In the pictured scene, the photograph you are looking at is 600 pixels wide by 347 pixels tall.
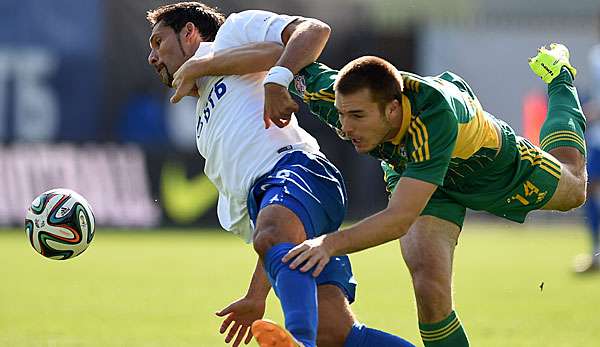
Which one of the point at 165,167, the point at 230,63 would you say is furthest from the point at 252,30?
the point at 165,167

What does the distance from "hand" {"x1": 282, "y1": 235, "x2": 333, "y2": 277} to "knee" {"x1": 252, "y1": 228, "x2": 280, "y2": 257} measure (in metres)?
0.22

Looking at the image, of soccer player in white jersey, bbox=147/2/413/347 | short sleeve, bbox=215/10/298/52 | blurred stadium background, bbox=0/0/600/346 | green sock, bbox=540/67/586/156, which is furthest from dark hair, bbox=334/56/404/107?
blurred stadium background, bbox=0/0/600/346

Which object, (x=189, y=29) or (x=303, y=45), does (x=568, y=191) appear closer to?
(x=303, y=45)

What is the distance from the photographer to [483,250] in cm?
1642

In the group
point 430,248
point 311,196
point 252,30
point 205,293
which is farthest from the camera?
point 205,293

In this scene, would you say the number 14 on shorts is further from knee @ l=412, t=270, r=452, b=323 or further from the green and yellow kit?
knee @ l=412, t=270, r=452, b=323

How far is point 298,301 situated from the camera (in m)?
5.18

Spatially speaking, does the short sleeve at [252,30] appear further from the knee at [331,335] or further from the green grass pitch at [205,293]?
the green grass pitch at [205,293]

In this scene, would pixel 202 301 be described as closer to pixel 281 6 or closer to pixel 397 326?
pixel 397 326

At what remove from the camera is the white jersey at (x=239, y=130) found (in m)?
5.98

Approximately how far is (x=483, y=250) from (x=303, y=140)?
10660 millimetres

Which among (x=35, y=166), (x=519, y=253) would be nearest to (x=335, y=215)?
(x=519, y=253)

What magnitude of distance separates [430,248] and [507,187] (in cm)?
53

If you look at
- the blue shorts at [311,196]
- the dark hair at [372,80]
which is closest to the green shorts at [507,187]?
the blue shorts at [311,196]
